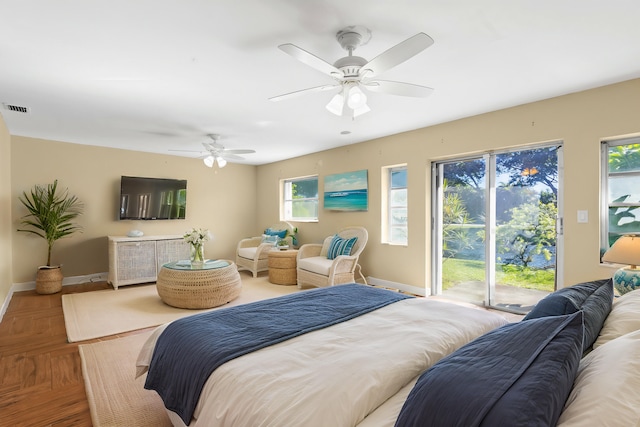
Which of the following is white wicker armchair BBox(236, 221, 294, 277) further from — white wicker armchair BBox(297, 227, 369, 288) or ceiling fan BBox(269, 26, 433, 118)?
ceiling fan BBox(269, 26, 433, 118)

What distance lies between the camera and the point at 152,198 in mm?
6164

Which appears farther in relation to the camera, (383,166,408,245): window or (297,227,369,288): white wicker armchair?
(383,166,408,245): window

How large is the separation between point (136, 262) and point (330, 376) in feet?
17.0

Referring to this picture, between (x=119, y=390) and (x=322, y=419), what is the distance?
6.37 ft

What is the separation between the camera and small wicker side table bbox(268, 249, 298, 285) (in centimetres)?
548

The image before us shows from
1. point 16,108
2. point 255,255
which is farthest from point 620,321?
point 16,108

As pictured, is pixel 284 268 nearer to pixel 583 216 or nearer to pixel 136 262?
pixel 136 262

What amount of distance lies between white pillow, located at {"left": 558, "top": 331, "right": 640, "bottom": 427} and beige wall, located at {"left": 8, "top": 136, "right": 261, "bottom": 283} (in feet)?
20.7

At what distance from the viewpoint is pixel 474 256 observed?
4.27 metres

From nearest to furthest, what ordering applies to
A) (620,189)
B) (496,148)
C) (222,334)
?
1. (222,334)
2. (620,189)
3. (496,148)

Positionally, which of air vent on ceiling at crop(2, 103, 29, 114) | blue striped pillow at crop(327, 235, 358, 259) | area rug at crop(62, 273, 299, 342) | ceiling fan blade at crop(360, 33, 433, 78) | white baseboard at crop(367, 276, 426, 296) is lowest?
area rug at crop(62, 273, 299, 342)

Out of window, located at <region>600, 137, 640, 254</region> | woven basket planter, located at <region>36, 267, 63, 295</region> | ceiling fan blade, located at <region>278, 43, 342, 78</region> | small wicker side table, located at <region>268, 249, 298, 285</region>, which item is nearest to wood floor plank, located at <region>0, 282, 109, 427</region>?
woven basket planter, located at <region>36, 267, 63, 295</region>

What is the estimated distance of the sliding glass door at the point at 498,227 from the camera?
11.9 ft

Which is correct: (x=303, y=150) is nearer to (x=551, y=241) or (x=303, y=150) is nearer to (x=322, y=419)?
(x=551, y=241)
